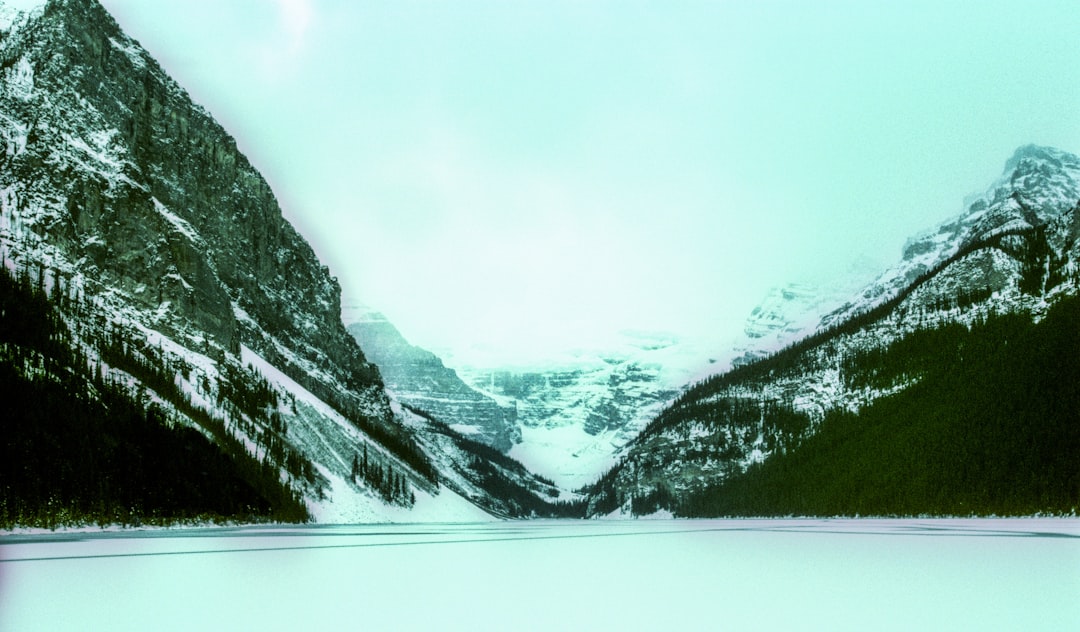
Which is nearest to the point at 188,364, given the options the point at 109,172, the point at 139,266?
the point at 139,266

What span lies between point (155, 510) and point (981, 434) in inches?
4980

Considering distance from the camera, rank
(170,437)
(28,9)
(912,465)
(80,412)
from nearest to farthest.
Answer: (80,412) → (170,437) → (28,9) → (912,465)

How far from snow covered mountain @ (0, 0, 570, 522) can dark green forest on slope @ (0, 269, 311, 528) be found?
34.3 inches

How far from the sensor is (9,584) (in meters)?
32.2

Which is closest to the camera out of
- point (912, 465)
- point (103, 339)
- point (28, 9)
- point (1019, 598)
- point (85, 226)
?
point (1019, 598)

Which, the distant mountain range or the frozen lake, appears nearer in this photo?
the frozen lake

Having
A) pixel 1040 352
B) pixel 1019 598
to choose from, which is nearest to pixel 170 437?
pixel 1019 598

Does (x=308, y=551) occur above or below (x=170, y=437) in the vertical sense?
below

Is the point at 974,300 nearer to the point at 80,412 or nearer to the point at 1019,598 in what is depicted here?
the point at 80,412

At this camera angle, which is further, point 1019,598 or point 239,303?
point 239,303

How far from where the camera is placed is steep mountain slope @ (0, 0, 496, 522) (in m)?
131

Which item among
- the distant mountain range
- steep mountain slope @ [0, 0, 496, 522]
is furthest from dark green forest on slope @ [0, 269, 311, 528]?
steep mountain slope @ [0, 0, 496, 522]

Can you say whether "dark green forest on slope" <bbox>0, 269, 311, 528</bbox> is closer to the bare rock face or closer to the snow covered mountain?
the snow covered mountain

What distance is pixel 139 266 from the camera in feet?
480
